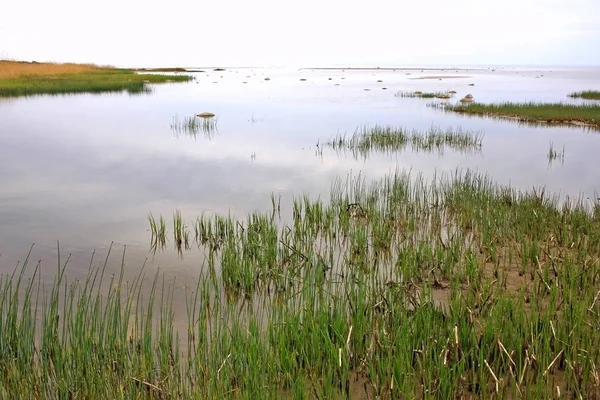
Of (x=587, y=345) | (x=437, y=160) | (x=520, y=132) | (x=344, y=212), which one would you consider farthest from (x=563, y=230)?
(x=520, y=132)

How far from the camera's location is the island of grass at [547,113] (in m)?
27.2

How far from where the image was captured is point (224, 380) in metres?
4.63

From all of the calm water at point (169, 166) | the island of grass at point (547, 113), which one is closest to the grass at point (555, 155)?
the calm water at point (169, 166)

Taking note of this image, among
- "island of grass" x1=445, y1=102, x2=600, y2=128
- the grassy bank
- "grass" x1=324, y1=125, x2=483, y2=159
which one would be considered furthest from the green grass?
the grassy bank

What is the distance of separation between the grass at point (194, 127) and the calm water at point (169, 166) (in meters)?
0.47

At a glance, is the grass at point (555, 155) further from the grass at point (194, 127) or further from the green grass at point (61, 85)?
the green grass at point (61, 85)

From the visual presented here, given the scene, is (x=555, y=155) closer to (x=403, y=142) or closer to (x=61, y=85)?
(x=403, y=142)

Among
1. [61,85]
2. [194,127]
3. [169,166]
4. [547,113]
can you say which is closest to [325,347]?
[169,166]

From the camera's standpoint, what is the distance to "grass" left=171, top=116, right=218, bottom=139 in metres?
25.5

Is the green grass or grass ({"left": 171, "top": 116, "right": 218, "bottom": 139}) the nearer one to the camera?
grass ({"left": 171, "top": 116, "right": 218, "bottom": 139})

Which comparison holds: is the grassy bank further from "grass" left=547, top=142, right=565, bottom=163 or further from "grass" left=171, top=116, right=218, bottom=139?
"grass" left=171, top=116, right=218, bottom=139

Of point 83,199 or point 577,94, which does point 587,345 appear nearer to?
point 83,199

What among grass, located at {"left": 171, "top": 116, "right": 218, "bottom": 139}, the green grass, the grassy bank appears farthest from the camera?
the green grass

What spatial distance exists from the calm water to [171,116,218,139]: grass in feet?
1.56
